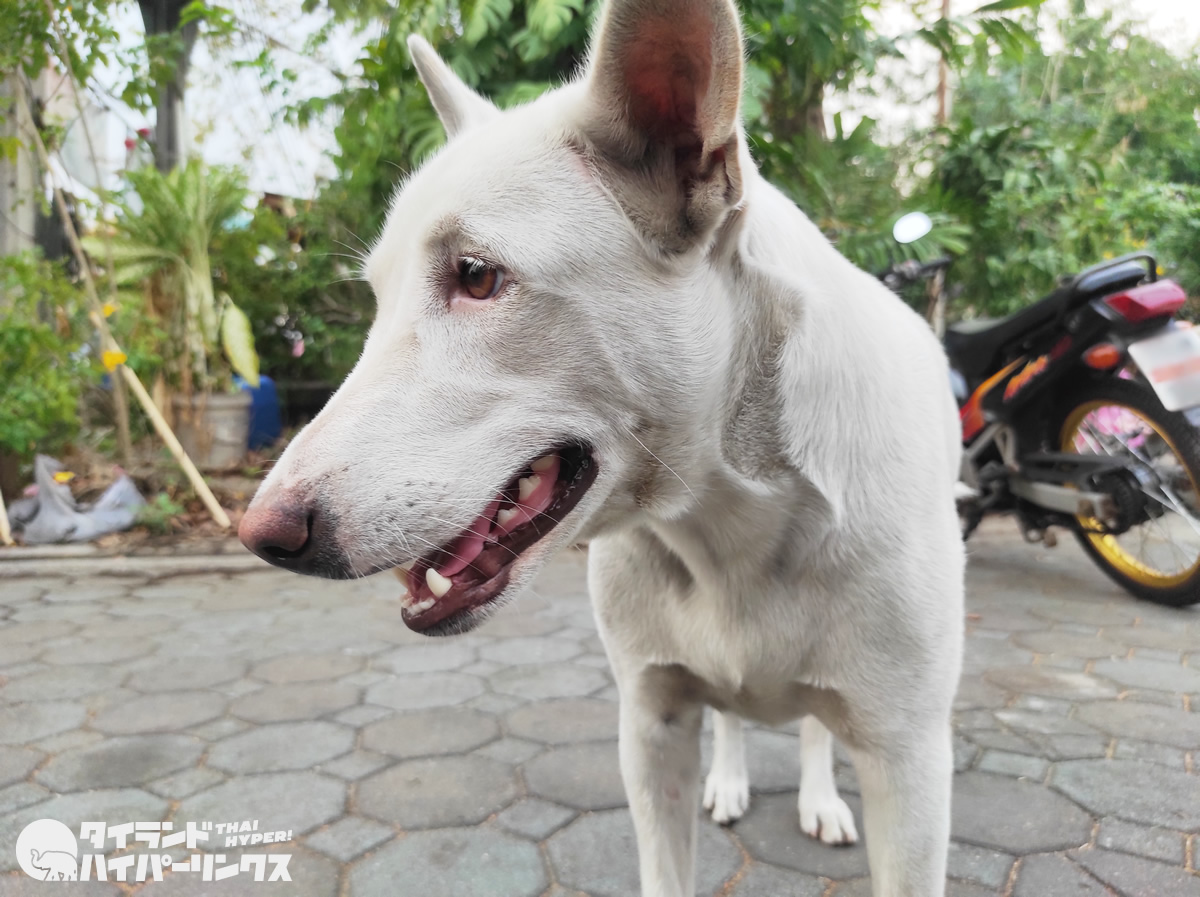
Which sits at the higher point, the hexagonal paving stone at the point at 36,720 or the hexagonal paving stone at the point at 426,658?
the hexagonal paving stone at the point at 36,720

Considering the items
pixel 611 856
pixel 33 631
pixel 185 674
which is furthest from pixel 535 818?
pixel 33 631

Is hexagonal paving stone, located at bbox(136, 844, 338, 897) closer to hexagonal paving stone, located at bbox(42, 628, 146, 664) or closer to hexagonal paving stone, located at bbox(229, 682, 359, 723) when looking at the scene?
hexagonal paving stone, located at bbox(229, 682, 359, 723)

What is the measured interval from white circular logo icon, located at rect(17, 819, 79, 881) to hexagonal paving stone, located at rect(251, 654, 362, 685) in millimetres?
1112

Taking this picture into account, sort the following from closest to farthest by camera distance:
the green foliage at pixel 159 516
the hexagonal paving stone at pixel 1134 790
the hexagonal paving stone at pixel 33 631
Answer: the hexagonal paving stone at pixel 1134 790 < the hexagonal paving stone at pixel 33 631 < the green foliage at pixel 159 516

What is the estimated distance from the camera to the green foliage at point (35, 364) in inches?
202

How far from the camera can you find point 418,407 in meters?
1.21

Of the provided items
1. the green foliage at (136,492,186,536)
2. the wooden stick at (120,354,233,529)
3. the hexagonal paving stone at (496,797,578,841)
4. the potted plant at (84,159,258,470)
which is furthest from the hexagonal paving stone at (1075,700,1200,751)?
the potted plant at (84,159,258,470)

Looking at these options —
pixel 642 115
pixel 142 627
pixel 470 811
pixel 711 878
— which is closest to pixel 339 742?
pixel 470 811

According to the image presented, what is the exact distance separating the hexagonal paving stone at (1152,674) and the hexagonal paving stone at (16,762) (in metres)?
3.92

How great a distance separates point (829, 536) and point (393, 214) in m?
0.94

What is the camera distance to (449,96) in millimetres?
1760

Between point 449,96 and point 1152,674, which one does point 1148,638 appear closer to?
point 1152,674

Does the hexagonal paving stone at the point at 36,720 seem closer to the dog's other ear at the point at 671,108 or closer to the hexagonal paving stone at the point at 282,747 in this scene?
the hexagonal paving stone at the point at 282,747

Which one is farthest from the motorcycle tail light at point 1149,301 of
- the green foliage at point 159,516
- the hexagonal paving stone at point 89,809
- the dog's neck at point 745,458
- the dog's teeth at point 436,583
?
the green foliage at point 159,516
